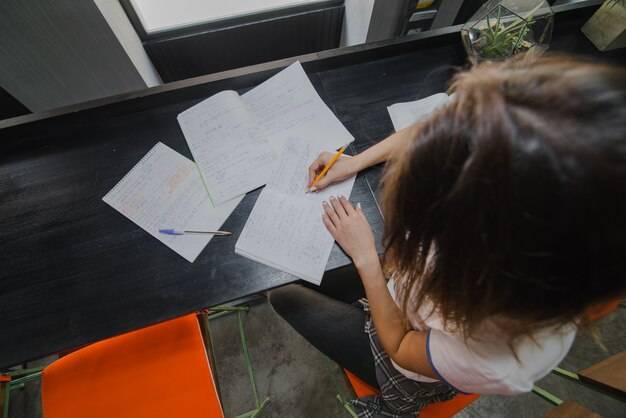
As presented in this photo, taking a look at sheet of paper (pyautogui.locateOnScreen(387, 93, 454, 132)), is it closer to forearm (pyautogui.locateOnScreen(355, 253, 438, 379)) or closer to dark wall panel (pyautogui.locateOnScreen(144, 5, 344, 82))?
forearm (pyautogui.locateOnScreen(355, 253, 438, 379))

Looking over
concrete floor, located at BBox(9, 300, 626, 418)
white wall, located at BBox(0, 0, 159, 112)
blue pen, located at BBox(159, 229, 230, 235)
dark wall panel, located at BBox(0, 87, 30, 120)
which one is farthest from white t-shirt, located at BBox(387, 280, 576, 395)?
dark wall panel, located at BBox(0, 87, 30, 120)

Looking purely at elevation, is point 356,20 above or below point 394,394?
above

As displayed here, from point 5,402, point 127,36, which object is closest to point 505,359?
point 5,402

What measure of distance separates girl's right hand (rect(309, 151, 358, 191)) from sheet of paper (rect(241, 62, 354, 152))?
7 centimetres

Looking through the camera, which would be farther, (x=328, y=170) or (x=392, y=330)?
(x=328, y=170)

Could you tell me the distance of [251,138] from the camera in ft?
3.00

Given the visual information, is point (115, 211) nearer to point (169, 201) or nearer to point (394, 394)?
point (169, 201)

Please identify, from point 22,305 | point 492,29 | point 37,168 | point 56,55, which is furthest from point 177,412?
point 492,29

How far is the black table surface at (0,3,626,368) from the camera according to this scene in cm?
73

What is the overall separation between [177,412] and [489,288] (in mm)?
906

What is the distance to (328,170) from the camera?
2.76 feet

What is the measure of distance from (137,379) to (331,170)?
832mm

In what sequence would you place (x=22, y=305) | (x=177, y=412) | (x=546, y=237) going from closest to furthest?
(x=546, y=237)
(x=22, y=305)
(x=177, y=412)

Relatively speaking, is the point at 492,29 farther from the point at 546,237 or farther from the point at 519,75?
the point at 546,237
